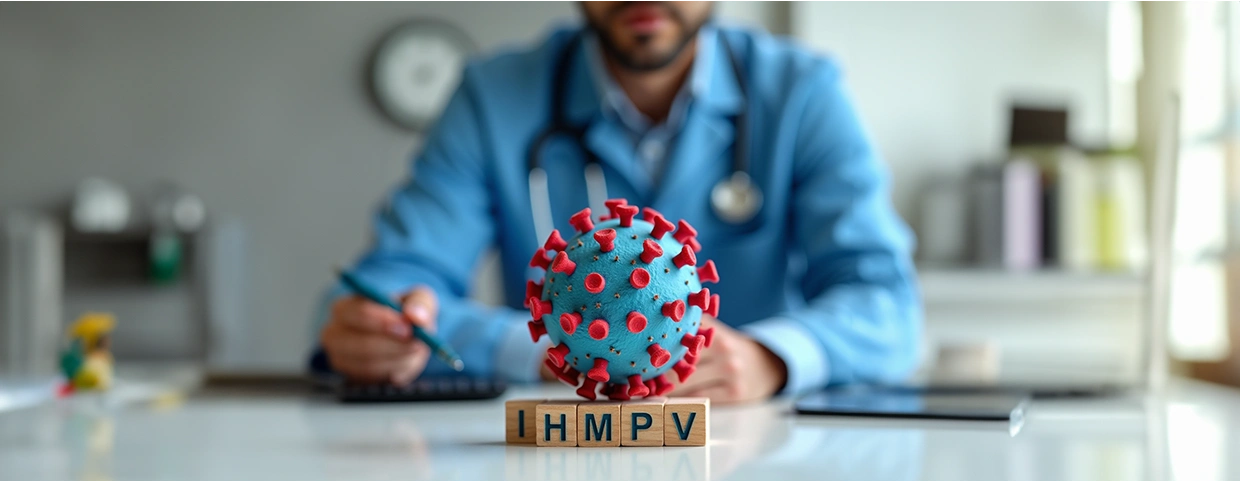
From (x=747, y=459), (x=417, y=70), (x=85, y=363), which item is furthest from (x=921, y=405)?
(x=417, y=70)

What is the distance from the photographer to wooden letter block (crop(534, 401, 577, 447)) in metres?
0.56

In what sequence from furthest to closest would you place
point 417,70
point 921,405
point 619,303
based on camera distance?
point 417,70 → point 921,405 → point 619,303

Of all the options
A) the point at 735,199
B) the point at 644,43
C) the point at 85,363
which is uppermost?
the point at 644,43

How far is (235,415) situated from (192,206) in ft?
9.79

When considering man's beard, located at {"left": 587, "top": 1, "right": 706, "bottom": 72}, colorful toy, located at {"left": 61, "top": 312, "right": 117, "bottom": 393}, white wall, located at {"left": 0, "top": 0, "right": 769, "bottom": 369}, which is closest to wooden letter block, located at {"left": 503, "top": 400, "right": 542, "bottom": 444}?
man's beard, located at {"left": 587, "top": 1, "right": 706, "bottom": 72}

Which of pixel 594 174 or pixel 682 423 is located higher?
pixel 594 174

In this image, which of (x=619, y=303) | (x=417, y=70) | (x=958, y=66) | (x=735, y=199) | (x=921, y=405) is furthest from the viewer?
(x=417, y=70)

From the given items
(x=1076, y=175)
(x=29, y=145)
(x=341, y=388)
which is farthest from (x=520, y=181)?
(x=29, y=145)

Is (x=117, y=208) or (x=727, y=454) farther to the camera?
(x=117, y=208)

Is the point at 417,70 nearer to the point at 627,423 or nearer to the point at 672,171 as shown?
the point at 672,171

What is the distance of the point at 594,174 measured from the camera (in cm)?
127

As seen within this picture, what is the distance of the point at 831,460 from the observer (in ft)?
1.79

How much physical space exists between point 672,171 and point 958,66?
1.50m

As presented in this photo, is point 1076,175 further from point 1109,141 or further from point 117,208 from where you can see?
point 117,208
